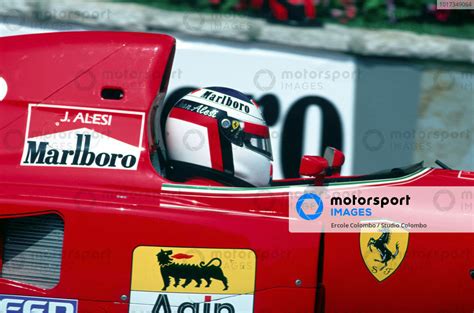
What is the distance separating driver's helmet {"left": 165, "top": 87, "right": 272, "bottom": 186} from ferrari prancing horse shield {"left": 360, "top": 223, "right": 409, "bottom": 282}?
0.67 metres

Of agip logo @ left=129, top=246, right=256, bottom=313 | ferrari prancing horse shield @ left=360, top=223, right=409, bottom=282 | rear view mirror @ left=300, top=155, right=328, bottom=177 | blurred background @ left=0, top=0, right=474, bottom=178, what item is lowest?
agip logo @ left=129, top=246, right=256, bottom=313

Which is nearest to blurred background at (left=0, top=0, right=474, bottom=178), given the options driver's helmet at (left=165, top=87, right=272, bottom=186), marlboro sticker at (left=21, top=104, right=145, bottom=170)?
driver's helmet at (left=165, top=87, right=272, bottom=186)

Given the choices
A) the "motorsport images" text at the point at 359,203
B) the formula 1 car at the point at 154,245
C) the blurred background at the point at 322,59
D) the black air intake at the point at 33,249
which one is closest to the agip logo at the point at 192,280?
the formula 1 car at the point at 154,245

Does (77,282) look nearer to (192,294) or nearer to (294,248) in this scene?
A: (192,294)

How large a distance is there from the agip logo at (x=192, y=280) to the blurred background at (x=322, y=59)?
3319 mm

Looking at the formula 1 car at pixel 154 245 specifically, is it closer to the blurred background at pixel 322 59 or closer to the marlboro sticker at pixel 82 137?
the marlboro sticker at pixel 82 137

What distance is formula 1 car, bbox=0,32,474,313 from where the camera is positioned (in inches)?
152

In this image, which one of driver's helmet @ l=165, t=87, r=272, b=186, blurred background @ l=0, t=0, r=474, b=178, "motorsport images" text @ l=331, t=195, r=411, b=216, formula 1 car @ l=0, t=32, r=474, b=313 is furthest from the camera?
blurred background @ l=0, t=0, r=474, b=178

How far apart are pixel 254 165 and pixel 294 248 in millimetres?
569

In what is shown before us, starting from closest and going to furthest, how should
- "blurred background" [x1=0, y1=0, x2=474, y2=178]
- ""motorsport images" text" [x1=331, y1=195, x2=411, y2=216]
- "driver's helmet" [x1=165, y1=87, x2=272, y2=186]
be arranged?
1. ""motorsport images" text" [x1=331, y1=195, x2=411, y2=216]
2. "driver's helmet" [x1=165, y1=87, x2=272, y2=186]
3. "blurred background" [x1=0, y1=0, x2=474, y2=178]

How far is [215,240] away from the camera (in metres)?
3.90

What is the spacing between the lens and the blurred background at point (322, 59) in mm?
7070

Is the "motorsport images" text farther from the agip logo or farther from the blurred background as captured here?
the blurred background

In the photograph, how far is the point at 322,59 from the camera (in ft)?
23.5
